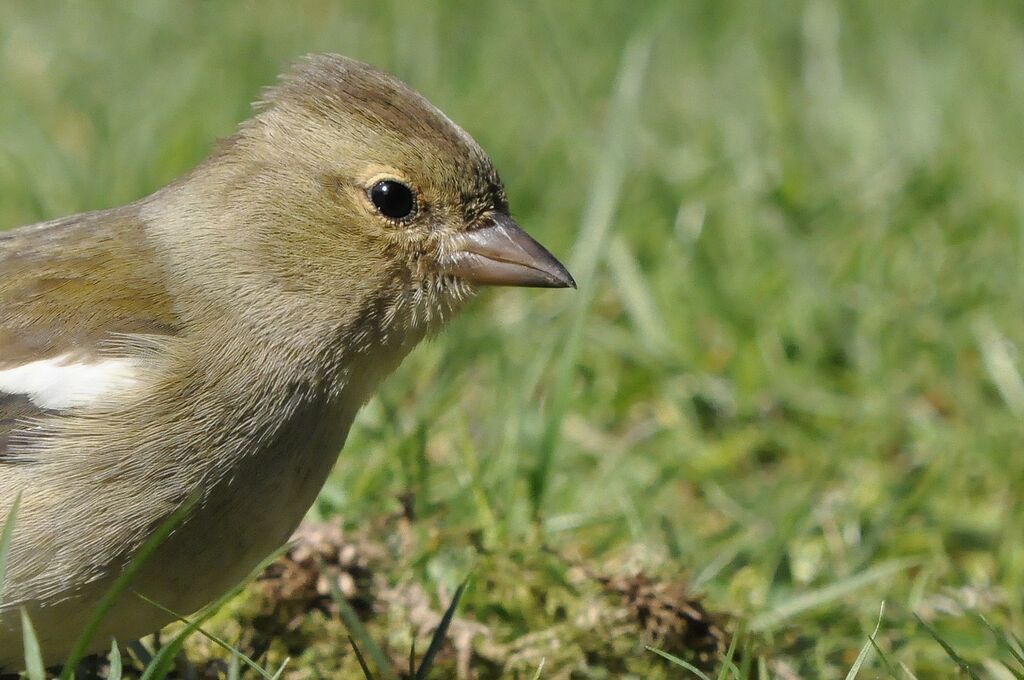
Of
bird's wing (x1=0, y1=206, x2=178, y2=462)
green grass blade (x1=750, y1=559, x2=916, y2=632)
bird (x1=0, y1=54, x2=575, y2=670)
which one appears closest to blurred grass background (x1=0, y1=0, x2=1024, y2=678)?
green grass blade (x1=750, y1=559, x2=916, y2=632)

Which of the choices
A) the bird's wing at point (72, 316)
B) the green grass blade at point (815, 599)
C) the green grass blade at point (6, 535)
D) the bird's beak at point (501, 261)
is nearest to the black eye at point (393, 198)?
the bird's beak at point (501, 261)

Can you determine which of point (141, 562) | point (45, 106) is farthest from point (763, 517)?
point (45, 106)

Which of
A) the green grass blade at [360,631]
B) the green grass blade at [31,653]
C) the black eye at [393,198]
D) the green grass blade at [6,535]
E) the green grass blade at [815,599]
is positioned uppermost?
the black eye at [393,198]

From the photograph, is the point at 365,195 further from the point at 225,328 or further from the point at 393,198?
the point at 225,328

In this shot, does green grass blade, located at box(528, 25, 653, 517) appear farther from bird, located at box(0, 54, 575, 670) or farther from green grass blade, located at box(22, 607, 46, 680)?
green grass blade, located at box(22, 607, 46, 680)

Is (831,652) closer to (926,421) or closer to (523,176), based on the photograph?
(926,421)

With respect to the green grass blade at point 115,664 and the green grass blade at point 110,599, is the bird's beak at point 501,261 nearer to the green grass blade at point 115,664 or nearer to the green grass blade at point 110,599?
the green grass blade at point 110,599

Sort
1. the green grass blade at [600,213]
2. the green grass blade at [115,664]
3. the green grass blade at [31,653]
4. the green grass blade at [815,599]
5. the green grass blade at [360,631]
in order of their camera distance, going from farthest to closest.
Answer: the green grass blade at [600,213] → the green grass blade at [815,599] → the green grass blade at [360,631] → the green grass blade at [115,664] → the green grass blade at [31,653]

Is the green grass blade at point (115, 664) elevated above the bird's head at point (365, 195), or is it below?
below
